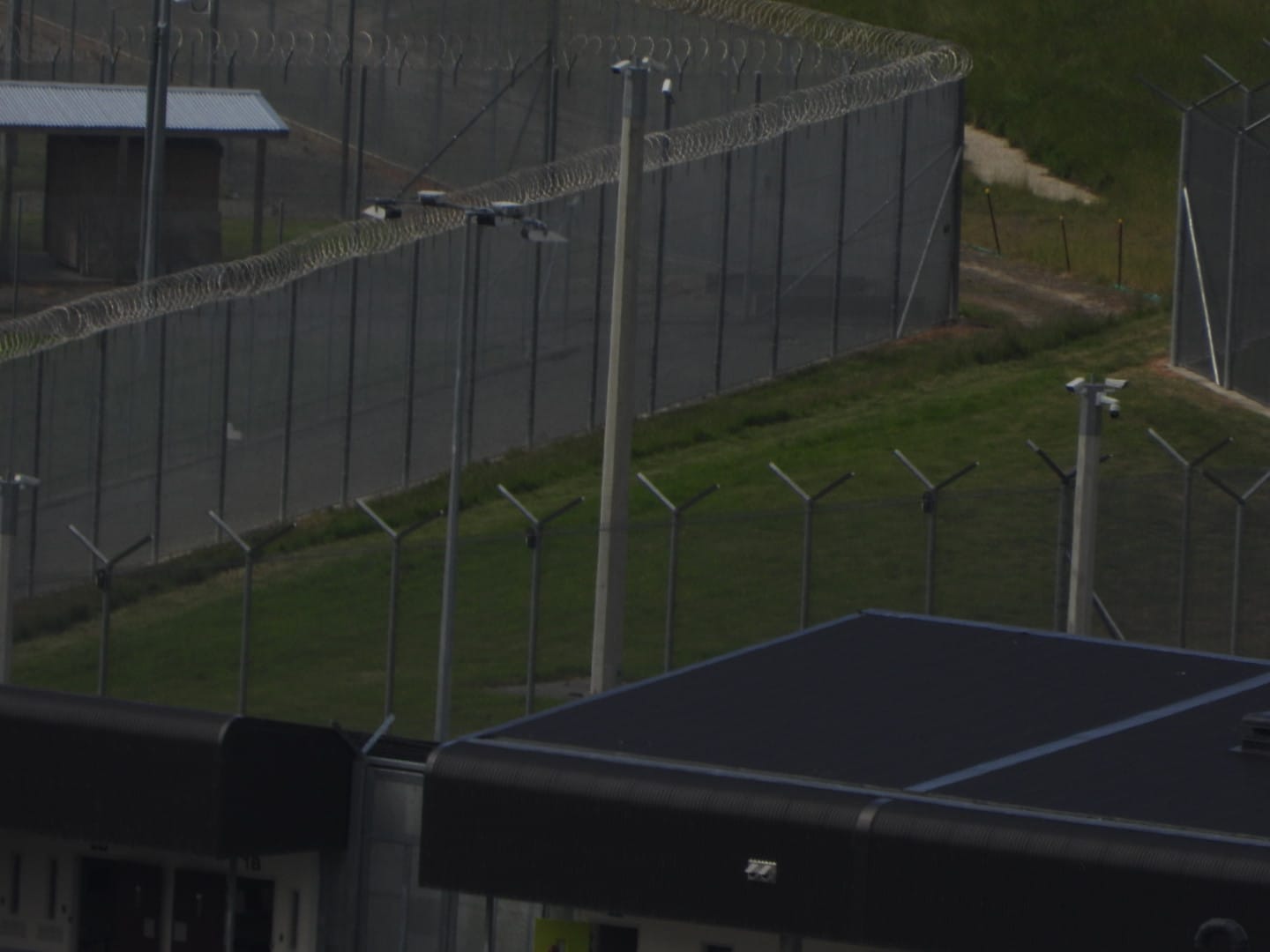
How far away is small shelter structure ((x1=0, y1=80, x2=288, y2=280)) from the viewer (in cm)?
3506

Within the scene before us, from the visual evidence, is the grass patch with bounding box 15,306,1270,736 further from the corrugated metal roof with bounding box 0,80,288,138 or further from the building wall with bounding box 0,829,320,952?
the corrugated metal roof with bounding box 0,80,288,138

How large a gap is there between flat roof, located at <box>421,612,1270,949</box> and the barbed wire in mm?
11240

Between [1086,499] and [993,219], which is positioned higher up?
[1086,499]

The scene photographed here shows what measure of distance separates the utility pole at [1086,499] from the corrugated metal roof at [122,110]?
19614 mm

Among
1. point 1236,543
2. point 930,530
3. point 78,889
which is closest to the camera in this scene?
point 78,889

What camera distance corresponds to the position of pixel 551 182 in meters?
29.6

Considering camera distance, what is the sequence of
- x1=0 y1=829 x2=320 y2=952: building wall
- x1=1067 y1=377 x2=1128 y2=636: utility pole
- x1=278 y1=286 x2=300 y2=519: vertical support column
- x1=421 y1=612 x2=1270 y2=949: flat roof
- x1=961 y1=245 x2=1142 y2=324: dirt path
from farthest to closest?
x1=961 y1=245 x2=1142 y2=324: dirt path < x1=278 y1=286 x2=300 y2=519: vertical support column < x1=1067 y1=377 x2=1128 y2=636: utility pole < x1=0 y1=829 x2=320 y2=952: building wall < x1=421 y1=612 x2=1270 y2=949: flat roof

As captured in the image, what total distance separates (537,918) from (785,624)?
5.28 metres

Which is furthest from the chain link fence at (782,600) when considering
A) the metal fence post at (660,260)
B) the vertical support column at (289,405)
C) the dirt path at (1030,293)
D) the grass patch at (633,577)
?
the dirt path at (1030,293)

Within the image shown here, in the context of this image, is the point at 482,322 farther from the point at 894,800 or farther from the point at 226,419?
the point at 894,800

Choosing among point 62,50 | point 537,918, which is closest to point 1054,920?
point 537,918

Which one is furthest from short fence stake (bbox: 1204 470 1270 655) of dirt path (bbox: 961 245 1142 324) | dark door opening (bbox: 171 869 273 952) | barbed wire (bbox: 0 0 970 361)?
dirt path (bbox: 961 245 1142 324)

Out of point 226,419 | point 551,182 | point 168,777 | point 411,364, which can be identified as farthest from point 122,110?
point 168,777

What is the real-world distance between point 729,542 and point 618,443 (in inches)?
103
